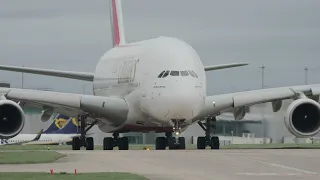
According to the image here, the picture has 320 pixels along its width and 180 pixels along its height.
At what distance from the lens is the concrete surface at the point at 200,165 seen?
25.8 metres

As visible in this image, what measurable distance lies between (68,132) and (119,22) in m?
36.4

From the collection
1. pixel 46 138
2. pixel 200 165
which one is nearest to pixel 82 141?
pixel 200 165

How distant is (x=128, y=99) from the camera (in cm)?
4922

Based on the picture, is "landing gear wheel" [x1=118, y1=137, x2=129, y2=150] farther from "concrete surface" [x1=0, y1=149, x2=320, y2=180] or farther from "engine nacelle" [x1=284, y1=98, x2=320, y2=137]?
"concrete surface" [x1=0, y1=149, x2=320, y2=180]

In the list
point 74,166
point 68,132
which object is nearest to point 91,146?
point 74,166

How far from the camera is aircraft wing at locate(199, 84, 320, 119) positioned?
47944mm

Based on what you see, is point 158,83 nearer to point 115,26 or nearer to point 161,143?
point 161,143

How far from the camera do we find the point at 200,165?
29.8m

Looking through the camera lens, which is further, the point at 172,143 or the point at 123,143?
the point at 123,143

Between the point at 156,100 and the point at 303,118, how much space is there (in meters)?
7.10

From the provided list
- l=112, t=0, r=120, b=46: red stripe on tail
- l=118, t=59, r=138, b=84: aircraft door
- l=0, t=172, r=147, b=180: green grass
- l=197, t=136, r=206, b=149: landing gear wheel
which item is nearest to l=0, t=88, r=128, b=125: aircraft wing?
l=118, t=59, r=138, b=84: aircraft door

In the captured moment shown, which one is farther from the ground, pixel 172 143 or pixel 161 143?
pixel 161 143

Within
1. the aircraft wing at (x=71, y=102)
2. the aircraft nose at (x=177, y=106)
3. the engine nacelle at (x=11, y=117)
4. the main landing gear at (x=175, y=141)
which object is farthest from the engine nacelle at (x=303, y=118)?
the engine nacelle at (x=11, y=117)

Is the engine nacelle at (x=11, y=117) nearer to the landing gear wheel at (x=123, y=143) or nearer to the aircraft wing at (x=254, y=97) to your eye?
the landing gear wheel at (x=123, y=143)
